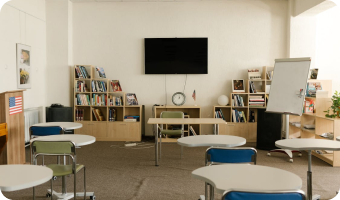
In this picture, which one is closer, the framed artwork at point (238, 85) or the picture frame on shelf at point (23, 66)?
the picture frame on shelf at point (23, 66)

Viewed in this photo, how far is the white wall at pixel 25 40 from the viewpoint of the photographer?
5.87 meters

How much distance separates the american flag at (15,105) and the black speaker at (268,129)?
4537 millimetres

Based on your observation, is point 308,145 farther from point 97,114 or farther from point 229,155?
point 97,114

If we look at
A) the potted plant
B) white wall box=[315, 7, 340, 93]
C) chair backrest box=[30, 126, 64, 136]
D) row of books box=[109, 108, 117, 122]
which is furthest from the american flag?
white wall box=[315, 7, 340, 93]

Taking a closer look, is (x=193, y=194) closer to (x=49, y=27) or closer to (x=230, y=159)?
(x=230, y=159)

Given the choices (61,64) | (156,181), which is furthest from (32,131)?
(61,64)

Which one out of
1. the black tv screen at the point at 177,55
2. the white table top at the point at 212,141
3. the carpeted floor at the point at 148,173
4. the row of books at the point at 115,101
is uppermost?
the black tv screen at the point at 177,55

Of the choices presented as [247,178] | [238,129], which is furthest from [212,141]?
[238,129]

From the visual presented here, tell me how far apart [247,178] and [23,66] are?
5.71m

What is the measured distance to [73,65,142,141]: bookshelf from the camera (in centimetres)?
759

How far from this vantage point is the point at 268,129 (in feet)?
21.6

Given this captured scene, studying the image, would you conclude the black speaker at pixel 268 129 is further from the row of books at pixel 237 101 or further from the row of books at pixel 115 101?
the row of books at pixel 115 101

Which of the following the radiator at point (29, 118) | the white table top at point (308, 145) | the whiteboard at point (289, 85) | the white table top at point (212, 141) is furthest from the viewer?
the radiator at point (29, 118)

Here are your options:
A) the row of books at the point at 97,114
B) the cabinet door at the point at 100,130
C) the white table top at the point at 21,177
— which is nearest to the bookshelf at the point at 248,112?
the cabinet door at the point at 100,130
